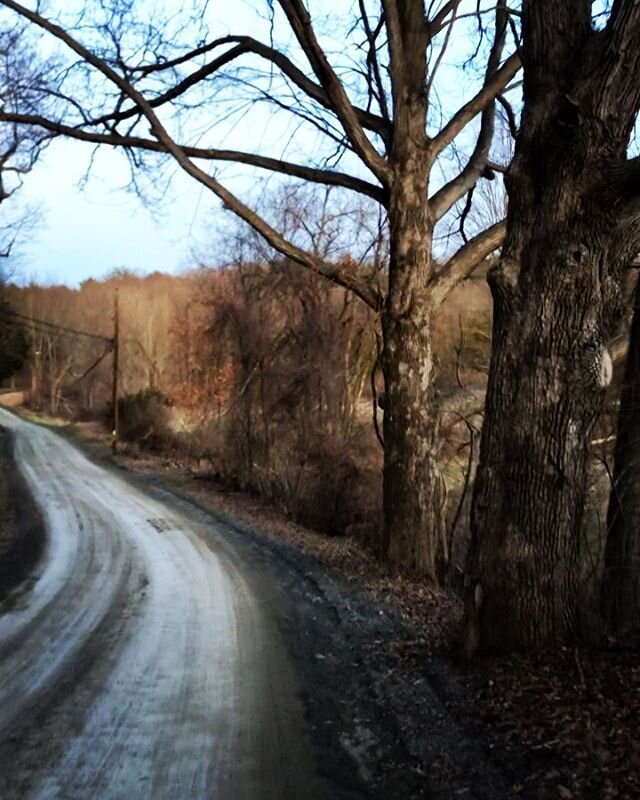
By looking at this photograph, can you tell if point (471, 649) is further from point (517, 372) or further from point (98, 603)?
point (98, 603)

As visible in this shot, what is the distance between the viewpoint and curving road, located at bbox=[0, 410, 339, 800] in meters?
4.43

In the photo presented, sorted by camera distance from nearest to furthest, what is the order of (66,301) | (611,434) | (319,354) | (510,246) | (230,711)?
(230,711) → (510,246) → (611,434) → (319,354) → (66,301)

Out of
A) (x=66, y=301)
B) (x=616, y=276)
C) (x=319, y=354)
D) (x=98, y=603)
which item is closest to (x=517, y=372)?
(x=616, y=276)

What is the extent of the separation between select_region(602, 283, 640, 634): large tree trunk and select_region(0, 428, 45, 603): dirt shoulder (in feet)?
21.2

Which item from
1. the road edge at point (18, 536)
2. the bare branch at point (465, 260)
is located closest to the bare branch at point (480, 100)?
the bare branch at point (465, 260)

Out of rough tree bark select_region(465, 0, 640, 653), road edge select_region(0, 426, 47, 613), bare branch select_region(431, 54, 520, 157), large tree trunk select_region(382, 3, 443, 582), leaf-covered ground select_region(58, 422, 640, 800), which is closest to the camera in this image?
leaf-covered ground select_region(58, 422, 640, 800)

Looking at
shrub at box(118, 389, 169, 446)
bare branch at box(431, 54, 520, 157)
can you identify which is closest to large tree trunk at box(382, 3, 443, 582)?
bare branch at box(431, 54, 520, 157)

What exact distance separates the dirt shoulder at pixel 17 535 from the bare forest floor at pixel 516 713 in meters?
5.13

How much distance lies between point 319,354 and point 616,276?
20381 millimetres

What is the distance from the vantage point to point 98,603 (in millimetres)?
8945

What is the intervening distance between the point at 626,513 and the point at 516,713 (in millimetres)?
3683

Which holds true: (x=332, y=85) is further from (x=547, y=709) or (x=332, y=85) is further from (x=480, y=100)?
(x=547, y=709)

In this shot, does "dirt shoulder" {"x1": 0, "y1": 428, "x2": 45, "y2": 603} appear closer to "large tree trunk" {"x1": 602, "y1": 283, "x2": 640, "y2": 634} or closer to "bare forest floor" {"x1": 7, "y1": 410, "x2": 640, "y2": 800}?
"bare forest floor" {"x1": 7, "y1": 410, "x2": 640, "y2": 800}

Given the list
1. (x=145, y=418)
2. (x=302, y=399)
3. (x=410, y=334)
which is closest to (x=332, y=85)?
(x=410, y=334)
